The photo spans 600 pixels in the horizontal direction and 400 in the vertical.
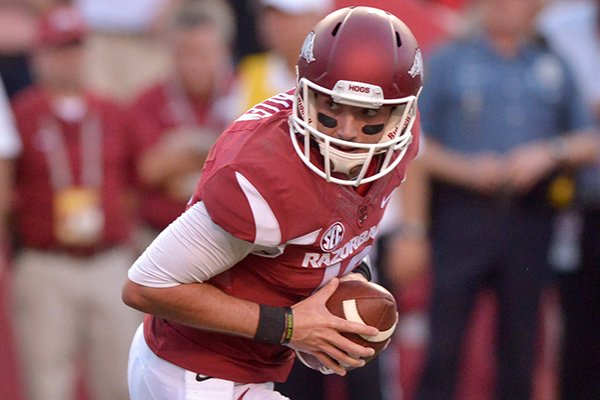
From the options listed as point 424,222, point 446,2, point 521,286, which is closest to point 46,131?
point 424,222

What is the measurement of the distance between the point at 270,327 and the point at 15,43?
4.10 m

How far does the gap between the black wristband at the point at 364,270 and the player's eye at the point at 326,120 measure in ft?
1.99

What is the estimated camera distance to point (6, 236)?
19.6 ft

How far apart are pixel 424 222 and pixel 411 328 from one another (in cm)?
104

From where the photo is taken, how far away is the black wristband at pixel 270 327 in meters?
3.28

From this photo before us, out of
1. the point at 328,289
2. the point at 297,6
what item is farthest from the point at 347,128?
the point at 297,6

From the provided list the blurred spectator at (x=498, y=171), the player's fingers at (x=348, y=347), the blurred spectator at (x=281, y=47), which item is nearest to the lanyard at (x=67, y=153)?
the blurred spectator at (x=281, y=47)

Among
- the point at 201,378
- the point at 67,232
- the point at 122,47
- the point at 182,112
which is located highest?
the point at 201,378

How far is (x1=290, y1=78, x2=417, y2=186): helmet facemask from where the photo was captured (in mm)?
3186

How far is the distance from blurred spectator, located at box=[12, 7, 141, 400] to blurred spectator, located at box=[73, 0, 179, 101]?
3.37 feet

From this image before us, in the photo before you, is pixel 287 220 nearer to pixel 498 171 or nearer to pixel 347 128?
pixel 347 128

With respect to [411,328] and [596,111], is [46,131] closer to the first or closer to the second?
[411,328]

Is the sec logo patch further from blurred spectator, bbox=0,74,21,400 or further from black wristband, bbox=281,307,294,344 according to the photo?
blurred spectator, bbox=0,74,21,400

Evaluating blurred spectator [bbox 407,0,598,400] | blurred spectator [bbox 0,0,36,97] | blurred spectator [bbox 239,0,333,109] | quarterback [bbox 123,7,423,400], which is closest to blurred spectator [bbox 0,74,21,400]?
blurred spectator [bbox 0,0,36,97]
